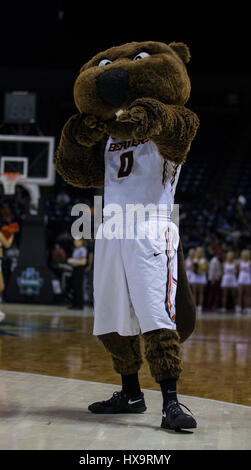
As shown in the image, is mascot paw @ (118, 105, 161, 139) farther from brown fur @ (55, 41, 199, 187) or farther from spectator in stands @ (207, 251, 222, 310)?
spectator in stands @ (207, 251, 222, 310)

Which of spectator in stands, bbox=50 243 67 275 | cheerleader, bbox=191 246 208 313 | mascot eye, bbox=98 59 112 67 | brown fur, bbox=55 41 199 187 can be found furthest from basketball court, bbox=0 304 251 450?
spectator in stands, bbox=50 243 67 275

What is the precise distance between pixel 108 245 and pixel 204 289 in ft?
35.0

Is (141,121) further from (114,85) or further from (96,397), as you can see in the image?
(96,397)

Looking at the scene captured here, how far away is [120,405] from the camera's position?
291 cm

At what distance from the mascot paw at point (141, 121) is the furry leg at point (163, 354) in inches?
34.5

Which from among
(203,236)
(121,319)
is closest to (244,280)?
(203,236)

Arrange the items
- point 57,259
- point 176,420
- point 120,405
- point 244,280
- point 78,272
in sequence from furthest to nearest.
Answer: point 57,259, point 244,280, point 78,272, point 120,405, point 176,420

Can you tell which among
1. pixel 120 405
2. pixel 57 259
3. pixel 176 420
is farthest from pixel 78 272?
pixel 176 420

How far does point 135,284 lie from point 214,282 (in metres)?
10.4

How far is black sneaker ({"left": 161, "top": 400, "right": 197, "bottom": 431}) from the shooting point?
248 cm

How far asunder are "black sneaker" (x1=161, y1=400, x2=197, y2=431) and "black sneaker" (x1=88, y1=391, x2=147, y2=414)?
1.22 feet

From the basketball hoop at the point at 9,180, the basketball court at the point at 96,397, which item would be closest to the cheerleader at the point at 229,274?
the basketball hoop at the point at 9,180

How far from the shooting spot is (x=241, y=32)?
15617 millimetres

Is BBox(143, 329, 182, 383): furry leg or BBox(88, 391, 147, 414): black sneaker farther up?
BBox(143, 329, 182, 383): furry leg
